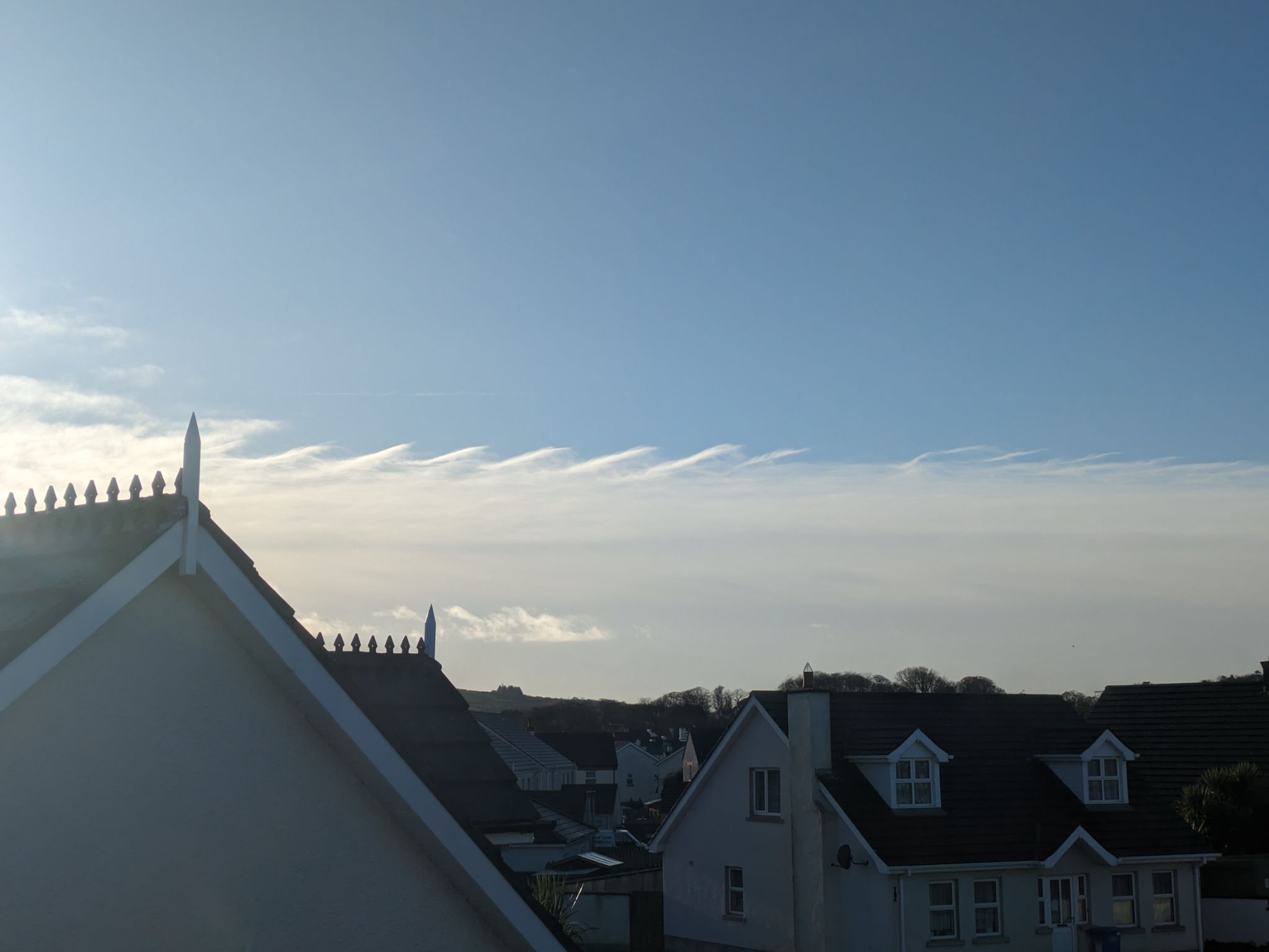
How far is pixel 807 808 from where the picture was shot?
3138 cm

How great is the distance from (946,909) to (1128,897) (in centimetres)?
603

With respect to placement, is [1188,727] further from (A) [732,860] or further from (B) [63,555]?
(B) [63,555]

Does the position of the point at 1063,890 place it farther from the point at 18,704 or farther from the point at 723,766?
the point at 18,704

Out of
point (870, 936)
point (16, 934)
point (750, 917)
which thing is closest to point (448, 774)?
point (16, 934)

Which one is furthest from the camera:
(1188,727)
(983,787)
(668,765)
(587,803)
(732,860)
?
(668,765)

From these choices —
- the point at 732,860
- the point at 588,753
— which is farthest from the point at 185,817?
the point at 588,753

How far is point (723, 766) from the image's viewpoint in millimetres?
35625

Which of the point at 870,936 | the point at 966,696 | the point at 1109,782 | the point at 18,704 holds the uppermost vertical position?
the point at 18,704

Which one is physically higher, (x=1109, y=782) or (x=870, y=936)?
(x=1109, y=782)

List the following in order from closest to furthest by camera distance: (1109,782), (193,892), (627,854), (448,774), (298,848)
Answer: (193,892) → (298,848) → (448,774) → (1109,782) → (627,854)

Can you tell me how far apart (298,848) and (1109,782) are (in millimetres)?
32557

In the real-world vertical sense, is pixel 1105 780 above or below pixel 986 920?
above

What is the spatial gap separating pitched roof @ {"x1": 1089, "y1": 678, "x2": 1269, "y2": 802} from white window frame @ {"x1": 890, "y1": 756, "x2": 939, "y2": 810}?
10.0 meters

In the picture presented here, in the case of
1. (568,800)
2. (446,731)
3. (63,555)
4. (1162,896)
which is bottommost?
(568,800)
